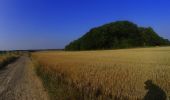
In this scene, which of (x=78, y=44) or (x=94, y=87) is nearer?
(x=94, y=87)

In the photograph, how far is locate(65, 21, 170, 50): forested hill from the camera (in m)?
76.8

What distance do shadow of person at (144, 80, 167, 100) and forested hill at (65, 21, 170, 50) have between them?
6562 centimetres

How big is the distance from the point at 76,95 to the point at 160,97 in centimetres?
356

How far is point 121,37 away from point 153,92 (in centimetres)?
7657

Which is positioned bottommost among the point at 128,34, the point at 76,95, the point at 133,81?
the point at 76,95

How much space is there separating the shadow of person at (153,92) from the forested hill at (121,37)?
215 ft

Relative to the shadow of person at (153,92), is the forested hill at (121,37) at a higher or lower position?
higher

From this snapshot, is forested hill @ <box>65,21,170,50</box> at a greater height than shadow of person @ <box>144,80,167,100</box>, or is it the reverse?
forested hill @ <box>65,21,170,50</box>

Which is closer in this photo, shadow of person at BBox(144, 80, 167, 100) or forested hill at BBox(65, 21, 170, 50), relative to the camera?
shadow of person at BBox(144, 80, 167, 100)

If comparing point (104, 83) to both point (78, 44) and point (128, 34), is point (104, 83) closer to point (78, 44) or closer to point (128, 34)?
point (128, 34)

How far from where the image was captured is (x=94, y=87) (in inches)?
376

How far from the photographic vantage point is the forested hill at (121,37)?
7679 centimetres

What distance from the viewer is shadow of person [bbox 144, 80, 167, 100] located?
6939mm

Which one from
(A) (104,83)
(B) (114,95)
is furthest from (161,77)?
(A) (104,83)
